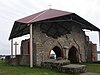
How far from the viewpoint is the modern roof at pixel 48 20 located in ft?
70.7

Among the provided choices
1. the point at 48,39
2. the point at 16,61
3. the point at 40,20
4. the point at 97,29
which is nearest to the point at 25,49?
the point at 16,61

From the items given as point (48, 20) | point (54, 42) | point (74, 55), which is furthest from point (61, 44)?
point (74, 55)

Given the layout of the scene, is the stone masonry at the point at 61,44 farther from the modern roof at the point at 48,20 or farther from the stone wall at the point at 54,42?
the modern roof at the point at 48,20

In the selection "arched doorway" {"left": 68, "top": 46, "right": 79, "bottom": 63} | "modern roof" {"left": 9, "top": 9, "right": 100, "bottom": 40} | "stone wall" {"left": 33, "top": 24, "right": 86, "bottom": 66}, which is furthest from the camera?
"arched doorway" {"left": 68, "top": 46, "right": 79, "bottom": 63}

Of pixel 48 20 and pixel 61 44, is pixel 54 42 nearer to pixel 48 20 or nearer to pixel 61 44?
pixel 61 44

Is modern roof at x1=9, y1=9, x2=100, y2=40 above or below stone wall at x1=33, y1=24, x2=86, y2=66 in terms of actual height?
above

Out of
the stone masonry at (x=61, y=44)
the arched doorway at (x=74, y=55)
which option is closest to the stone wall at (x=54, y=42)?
the stone masonry at (x=61, y=44)

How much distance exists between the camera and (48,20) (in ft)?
71.6

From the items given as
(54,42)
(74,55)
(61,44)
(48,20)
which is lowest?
(74,55)

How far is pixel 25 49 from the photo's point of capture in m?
26.5

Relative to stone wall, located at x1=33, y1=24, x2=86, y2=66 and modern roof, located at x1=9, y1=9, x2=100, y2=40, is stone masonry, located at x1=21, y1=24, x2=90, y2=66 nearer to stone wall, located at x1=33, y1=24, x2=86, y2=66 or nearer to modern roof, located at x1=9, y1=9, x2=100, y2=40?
stone wall, located at x1=33, y1=24, x2=86, y2=66

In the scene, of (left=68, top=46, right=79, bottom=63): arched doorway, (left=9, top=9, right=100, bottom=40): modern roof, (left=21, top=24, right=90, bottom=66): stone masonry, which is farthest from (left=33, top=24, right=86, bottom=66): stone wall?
(left=9, top=9, right=100, bottom=40): modern roof

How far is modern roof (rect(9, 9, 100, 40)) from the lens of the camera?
21.6 meters

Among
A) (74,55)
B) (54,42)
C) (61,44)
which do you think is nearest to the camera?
(54,42)
